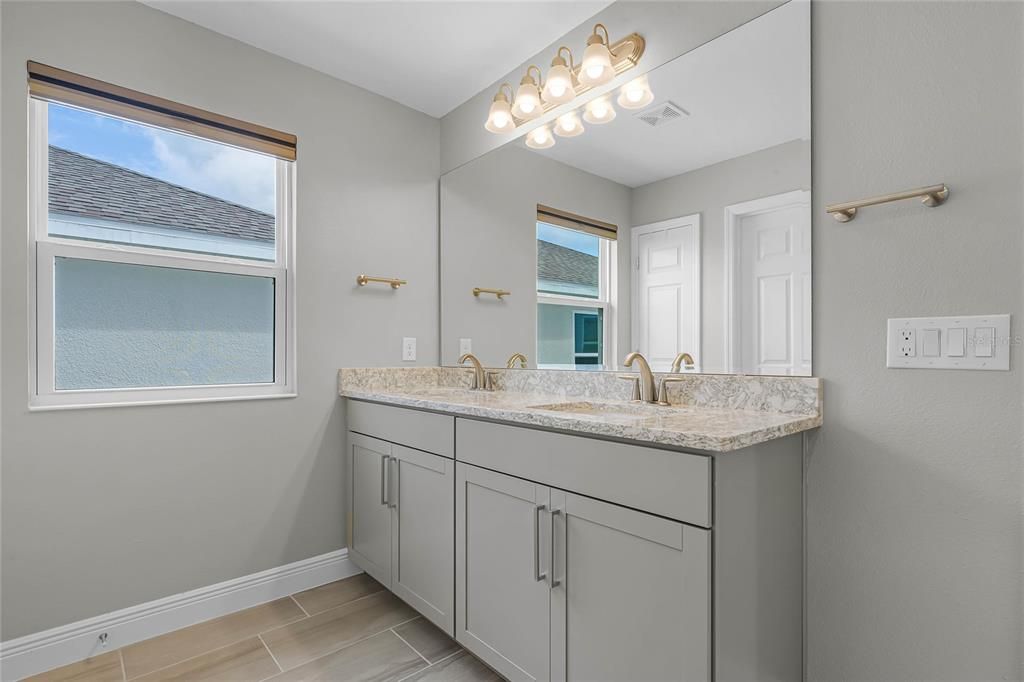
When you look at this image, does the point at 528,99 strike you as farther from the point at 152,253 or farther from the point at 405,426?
the point at 152,253

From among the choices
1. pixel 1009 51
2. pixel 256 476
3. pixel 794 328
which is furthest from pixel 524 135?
pixel 256 476

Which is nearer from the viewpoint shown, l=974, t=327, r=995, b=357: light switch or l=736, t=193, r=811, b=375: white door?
l=974, t=327, r=995, b=357: light switch

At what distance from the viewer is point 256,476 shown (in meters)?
2.17

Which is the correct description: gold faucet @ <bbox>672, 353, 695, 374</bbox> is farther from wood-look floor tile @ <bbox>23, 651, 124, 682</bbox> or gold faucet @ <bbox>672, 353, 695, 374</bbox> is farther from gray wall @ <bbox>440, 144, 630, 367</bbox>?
wood-look floor tile @ <bbox>23, 651, 124, 682</bbox>

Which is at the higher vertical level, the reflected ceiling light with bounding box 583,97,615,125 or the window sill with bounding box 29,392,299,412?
the reflected ceiling light with bounding box 583,97,615,125

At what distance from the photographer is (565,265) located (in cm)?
212

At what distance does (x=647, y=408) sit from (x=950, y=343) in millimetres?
795

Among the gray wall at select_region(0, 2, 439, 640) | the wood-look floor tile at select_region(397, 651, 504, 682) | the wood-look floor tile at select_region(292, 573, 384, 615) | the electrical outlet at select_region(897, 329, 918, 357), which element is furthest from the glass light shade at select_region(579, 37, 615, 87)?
the wood-look floor tile at select_region(292, 573, 384, 615)

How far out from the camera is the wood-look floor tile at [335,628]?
182 centimetres

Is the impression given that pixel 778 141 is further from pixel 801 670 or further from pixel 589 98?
pixel 801 670

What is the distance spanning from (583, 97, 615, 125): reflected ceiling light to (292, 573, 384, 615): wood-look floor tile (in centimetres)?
219

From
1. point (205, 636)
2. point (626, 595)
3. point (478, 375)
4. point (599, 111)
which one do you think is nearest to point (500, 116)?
point (599, 111)

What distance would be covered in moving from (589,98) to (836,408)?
140 cm

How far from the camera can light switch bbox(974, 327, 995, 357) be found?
1126mm
